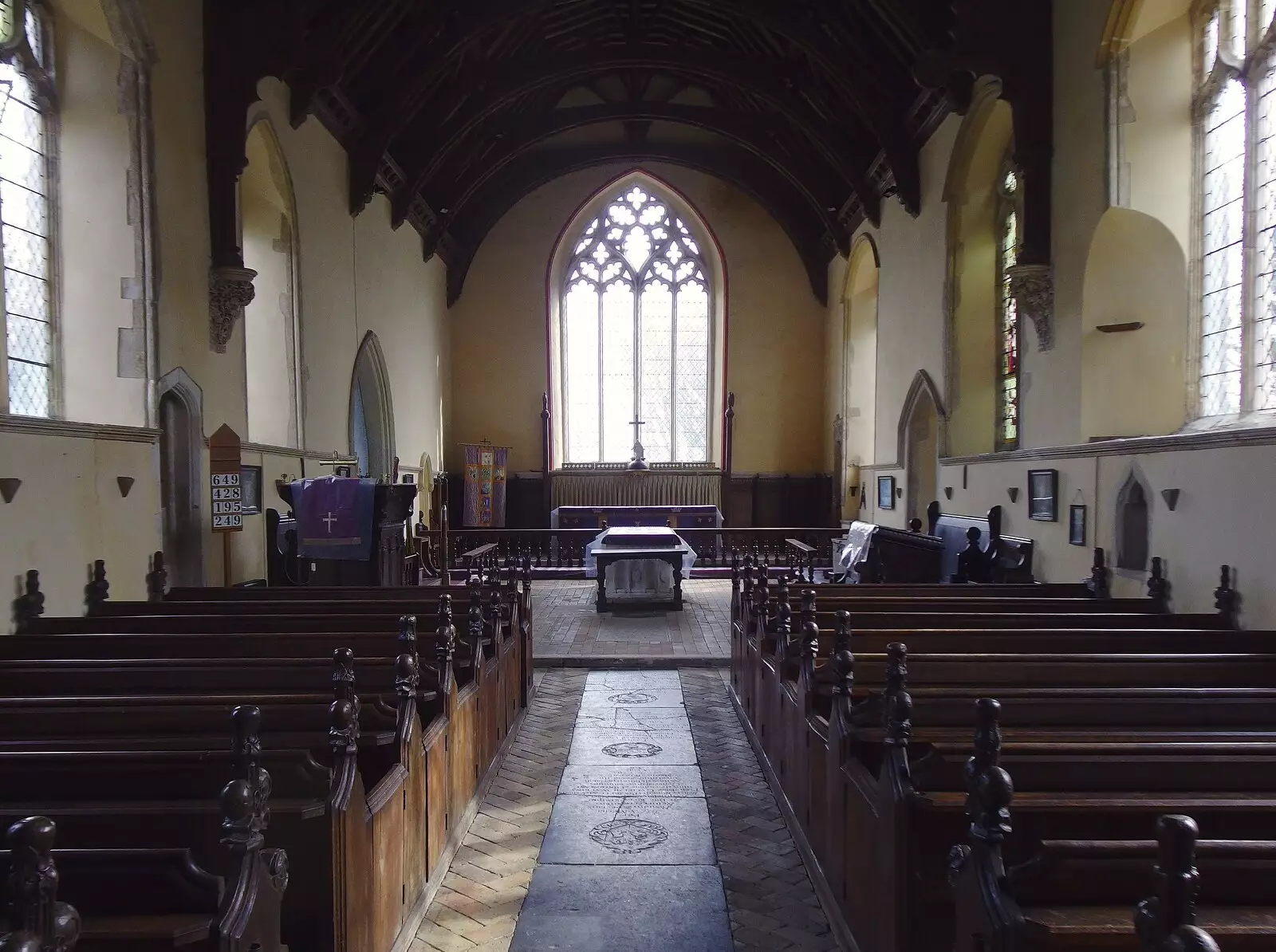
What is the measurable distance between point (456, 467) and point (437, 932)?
12621 mm

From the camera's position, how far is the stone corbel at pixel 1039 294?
677cm

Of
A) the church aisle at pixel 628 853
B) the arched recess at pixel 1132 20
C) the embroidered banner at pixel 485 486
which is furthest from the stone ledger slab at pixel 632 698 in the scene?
the embroidered banner at pixel 485 486

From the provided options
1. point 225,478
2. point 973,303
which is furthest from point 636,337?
point 225,478

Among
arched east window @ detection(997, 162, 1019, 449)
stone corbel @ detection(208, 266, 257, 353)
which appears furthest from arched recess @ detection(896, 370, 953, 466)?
stone corbel @ detection(208, 266, 257, 353)

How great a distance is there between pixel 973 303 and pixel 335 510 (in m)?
6.70

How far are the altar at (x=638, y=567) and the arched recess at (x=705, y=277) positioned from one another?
19.6 feet

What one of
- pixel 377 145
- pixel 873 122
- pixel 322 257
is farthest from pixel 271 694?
pixel 873 122

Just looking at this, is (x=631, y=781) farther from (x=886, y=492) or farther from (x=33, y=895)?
(x=886, y=492)

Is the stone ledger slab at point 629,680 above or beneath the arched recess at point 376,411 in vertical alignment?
beneath

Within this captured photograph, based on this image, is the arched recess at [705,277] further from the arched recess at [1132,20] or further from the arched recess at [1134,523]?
the arched recess at [1134,523]

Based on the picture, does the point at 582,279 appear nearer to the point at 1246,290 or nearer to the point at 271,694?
the point at 1246,290

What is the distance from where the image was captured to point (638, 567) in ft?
31.1

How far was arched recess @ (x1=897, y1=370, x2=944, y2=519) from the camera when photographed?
9.70 meters

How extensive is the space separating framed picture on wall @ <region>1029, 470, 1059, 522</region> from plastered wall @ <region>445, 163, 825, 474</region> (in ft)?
28.0
